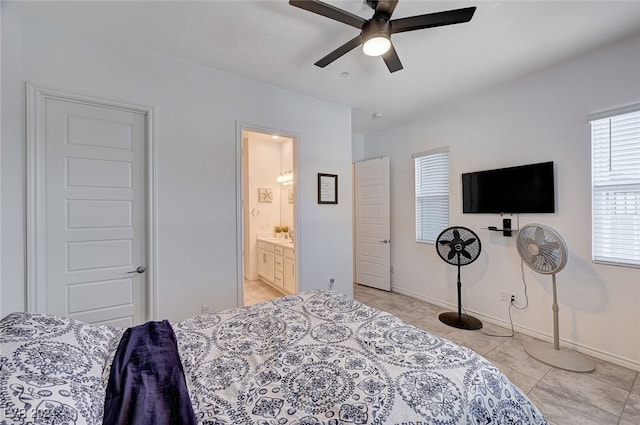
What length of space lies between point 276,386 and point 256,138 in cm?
459

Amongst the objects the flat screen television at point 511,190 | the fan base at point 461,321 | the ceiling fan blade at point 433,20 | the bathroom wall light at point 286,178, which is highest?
the ceiling fan blade at point 433,20

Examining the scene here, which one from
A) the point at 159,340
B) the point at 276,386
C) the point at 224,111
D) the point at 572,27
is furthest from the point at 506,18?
the point at 159,340

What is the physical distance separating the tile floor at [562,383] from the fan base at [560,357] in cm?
4

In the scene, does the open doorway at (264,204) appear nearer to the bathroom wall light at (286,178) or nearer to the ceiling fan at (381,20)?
the bathroom wall light at (286,178)

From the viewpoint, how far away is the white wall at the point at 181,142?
5.95 ft

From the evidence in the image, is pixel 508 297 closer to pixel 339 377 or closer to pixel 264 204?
pixel 339 377

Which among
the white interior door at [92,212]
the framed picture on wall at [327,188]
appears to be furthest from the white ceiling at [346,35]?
the framed picture on wall at [327,188]

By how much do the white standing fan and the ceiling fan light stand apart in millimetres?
2028

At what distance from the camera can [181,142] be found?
2.43 m

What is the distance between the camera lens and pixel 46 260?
1.94 meters

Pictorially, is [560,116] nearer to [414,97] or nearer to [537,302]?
[414,97]

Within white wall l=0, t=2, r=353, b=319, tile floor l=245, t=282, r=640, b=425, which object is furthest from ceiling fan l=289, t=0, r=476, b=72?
tile floor l=245, t=282, r=640, b=425

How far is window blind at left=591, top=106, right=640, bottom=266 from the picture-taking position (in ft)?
7.07

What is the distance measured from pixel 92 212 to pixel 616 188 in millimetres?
4329
